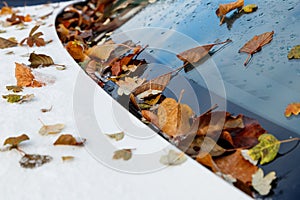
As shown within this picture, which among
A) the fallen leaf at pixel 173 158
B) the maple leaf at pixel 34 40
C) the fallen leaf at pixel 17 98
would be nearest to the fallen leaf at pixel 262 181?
the fallen leaf at pixel 173 158

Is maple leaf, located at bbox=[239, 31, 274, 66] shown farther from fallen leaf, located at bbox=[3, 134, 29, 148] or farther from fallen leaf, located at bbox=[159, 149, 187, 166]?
fallen leaf, located at bbox=[3, 134, 29, 148]

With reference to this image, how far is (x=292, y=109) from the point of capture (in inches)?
37.0

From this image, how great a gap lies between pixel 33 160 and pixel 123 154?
19 cm

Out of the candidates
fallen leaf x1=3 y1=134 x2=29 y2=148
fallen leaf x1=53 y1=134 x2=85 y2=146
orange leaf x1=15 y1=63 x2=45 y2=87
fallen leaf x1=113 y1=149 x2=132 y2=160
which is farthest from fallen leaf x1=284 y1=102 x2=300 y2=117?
orange leaf x1=15 y1=63 x2=45 y2=87

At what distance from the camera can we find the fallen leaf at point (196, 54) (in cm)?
118

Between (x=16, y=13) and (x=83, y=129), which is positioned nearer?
(x=83, y=129)

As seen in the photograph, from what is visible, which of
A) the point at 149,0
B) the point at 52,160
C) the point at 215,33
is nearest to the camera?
the point at 52,160

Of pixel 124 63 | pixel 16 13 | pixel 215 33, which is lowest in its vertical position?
pixel 16 13

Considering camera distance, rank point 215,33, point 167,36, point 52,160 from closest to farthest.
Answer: point 52,160, point 215,33, point 167,36

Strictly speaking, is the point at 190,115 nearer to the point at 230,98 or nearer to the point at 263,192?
the point at 230,98

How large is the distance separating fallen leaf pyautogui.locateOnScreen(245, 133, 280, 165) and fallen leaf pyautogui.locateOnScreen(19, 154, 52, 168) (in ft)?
1.43

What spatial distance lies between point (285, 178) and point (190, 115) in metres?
0.28

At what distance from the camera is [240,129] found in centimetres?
96

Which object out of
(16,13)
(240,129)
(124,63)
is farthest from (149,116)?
(16,13)
